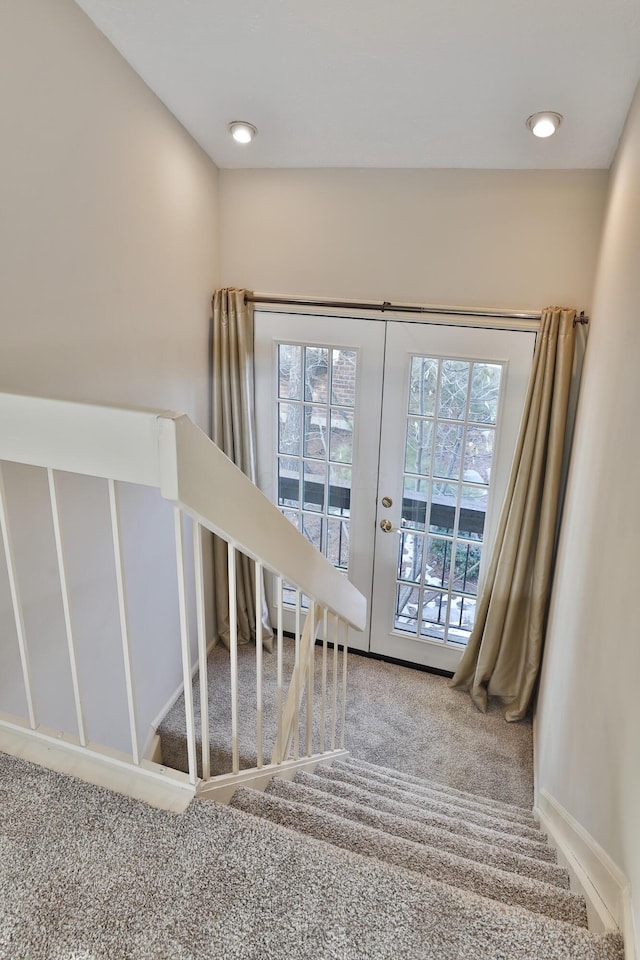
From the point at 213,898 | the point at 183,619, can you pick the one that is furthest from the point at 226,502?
the point at 213,898

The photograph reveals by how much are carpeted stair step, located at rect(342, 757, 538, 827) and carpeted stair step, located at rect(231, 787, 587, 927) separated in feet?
3.14

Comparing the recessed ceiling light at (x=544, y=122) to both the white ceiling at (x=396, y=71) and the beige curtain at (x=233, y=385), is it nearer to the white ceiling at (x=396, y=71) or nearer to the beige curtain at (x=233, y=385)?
the white ceiling at (x=396, y=71)

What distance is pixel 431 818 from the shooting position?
187 cm

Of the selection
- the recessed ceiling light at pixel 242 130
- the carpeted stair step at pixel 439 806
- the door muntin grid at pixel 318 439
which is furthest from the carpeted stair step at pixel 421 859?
the recessed ceiling light at pixel 242 130

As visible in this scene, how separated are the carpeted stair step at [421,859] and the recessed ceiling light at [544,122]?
236cm

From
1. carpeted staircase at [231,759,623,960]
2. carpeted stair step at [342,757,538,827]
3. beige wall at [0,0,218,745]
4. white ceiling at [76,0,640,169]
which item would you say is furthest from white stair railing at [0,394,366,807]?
white ceiling at [76,0,640,169]

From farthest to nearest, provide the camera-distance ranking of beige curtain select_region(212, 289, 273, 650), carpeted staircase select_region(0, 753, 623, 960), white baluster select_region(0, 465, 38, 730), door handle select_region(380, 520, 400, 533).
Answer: door handle select_region(380, 520, 400, 533) < beige curtain select_region(212, 289, 273, 650) < white baluster select_region(0, 465, 38, 730) < carpeted staircase select_region(0, 753, 623, 960)

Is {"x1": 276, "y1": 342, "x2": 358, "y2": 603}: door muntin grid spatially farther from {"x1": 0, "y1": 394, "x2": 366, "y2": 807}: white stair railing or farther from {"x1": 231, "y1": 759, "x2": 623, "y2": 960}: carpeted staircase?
{"x1": 0, "y1": 394, "x2": 366, "y2": 807}: white stair railing

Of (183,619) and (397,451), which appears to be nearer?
(183,619)

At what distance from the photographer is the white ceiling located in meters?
1.90

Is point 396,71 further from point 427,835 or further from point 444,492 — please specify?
point 427,835

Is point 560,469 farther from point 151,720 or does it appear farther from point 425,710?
point 151,720

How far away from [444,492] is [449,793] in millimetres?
1400

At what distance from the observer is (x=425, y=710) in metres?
3.33
